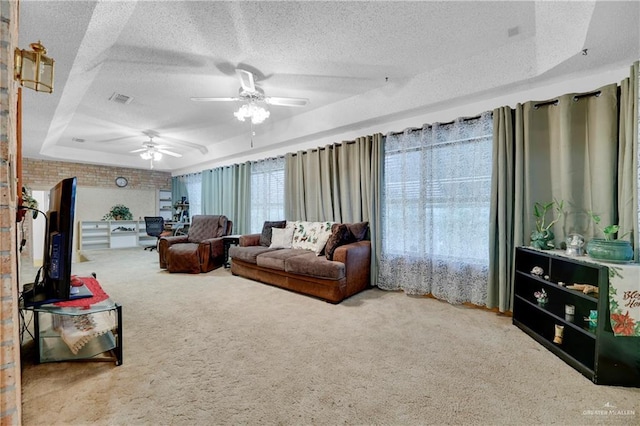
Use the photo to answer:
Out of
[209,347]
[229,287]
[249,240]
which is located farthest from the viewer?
[249,240]

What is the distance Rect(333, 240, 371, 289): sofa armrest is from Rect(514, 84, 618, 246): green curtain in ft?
5.33

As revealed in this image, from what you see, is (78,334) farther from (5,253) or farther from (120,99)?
(120,99)

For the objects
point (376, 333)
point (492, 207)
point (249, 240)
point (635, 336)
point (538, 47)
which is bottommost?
point (376, 333)

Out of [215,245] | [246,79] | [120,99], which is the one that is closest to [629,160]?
[246,79]

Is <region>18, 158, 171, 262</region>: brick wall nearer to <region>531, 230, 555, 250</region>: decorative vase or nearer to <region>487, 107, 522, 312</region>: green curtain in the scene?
<region>487, 107, 522, 312</region>: green curtain

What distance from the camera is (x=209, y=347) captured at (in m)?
1.99

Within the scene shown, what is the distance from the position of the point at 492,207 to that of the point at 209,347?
295cm

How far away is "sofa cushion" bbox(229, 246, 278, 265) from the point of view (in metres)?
3.84

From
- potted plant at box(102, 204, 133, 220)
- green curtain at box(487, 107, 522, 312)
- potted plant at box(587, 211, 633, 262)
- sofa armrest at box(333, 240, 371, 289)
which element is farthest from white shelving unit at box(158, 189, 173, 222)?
potted plant at box(587, 211, 633, 262)

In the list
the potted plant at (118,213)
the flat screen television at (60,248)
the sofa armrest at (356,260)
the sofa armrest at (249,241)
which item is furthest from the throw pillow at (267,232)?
the potted plant at (118,213)

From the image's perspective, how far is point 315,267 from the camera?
9.96 feet

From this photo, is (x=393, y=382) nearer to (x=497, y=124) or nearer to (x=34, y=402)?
(x=34, y=402)

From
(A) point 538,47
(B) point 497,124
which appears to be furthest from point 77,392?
(A) point 538,47

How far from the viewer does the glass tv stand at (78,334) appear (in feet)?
5.67
